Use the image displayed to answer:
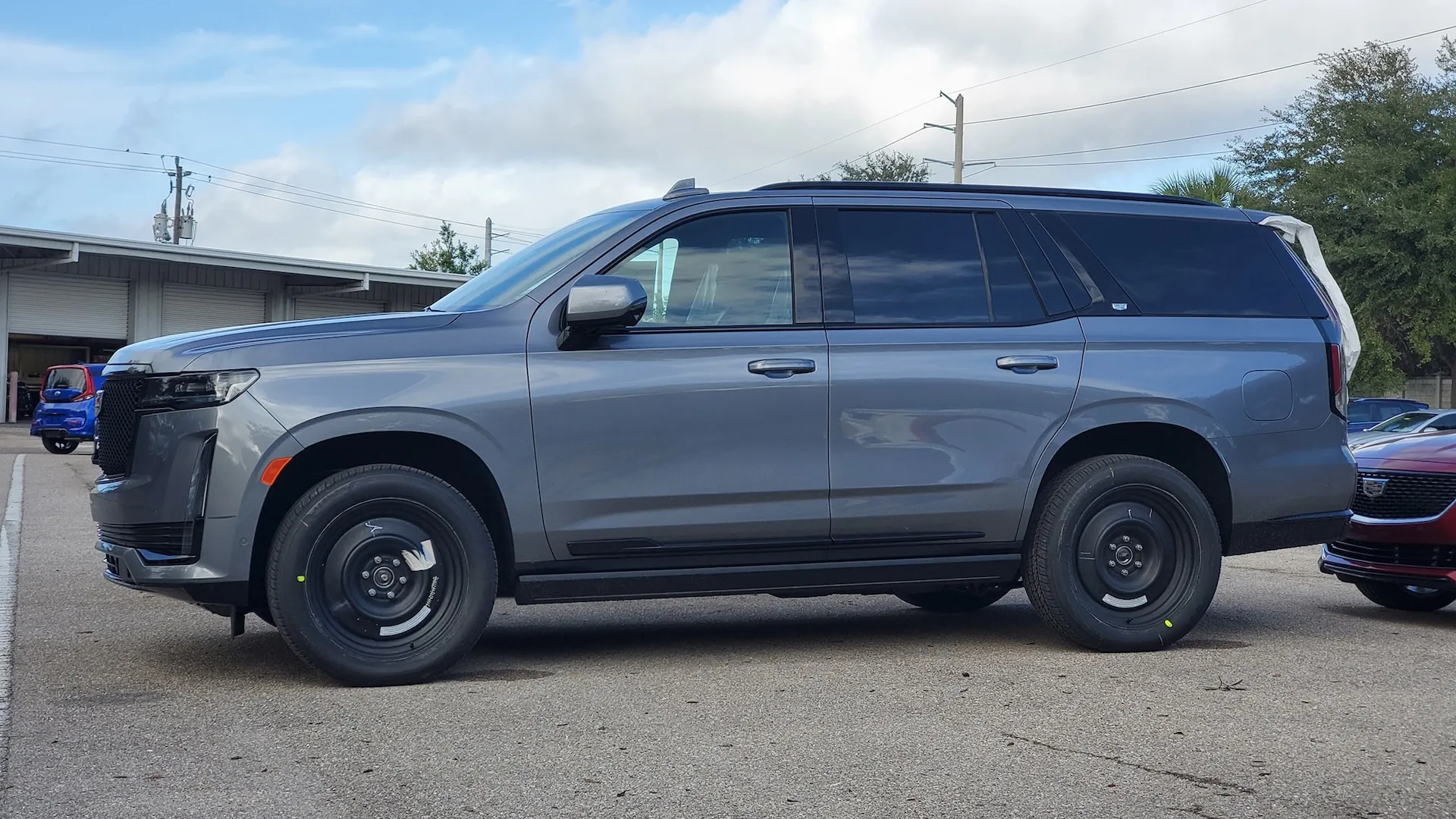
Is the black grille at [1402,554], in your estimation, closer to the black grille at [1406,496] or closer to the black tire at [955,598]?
the black grille at [1406,496]

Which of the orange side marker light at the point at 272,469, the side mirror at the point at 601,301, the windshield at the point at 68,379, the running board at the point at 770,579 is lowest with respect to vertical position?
the running board at the point at 770,579

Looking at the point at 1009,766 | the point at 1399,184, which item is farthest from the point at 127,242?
the point at 1009,766

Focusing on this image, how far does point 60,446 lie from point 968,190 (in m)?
23.8

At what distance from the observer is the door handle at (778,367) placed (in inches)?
223

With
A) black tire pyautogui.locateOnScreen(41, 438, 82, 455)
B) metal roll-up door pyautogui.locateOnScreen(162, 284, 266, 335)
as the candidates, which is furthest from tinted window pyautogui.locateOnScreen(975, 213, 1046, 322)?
metal roll-up door pyautogui.locateOnScreen(162, 284, 266, 335)

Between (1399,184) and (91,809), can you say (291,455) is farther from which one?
(1399,184)

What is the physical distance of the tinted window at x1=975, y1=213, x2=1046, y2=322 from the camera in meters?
6.14

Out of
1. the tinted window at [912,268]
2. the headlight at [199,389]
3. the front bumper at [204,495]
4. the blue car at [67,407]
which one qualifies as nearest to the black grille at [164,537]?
the front bumper at [204,495]

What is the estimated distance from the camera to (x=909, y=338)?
5.91 m

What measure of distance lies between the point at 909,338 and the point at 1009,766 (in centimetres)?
220

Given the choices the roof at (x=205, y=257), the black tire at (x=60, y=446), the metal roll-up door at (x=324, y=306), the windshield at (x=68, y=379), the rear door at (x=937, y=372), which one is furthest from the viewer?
the metal roll-up door at (x=324, y=306)

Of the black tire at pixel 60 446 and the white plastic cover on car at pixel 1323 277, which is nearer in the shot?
the white plastic cover on car at pixel 1323 277

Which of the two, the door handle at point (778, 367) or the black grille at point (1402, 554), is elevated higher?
the door handle at point (778, 367)

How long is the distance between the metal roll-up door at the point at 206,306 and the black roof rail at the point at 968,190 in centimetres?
3648
